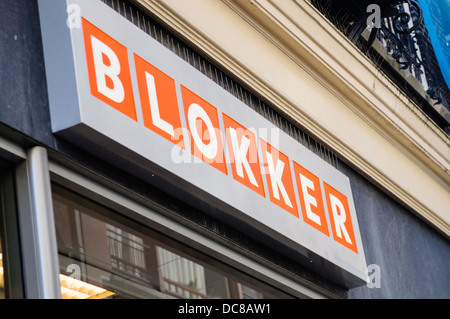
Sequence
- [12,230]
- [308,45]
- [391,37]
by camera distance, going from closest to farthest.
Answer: [12,230] → [308,45] → [391,37]

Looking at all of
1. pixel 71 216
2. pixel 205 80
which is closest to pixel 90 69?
pixel 71 216

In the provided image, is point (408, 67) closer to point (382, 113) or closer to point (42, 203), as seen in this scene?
point (382, 113)

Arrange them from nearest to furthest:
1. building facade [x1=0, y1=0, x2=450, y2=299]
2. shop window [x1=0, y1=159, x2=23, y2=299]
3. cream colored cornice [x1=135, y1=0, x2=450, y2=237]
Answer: shop window [x1=0, y1=159, x2=23, y2=299], building facade [x1=0, y1=0, x2=450, y2=299], cream colored cornice [x1=135, y1=0, x2=450, y2=237]

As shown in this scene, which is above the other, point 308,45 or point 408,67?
point 408,67

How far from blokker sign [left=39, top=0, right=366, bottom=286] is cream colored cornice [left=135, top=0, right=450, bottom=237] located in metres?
0.34

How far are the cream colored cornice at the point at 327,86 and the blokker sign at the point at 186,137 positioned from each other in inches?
13.3

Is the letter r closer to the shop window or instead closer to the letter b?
the letter b

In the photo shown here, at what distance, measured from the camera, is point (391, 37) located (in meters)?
7.02

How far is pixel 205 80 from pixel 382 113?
2.21 m

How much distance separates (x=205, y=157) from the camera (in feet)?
14.4

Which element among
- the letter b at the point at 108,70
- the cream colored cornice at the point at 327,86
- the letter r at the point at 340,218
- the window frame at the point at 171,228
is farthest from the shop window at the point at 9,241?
the letter r at the point at 340,218

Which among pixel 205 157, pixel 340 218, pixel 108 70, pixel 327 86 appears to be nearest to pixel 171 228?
pixel 205 157

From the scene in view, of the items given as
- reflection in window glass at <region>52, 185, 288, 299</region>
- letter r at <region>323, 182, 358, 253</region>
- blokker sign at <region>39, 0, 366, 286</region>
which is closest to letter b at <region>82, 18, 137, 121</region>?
blokker sign at <region>39, 0, 366, 286</region>

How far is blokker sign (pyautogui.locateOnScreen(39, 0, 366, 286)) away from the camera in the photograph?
3.73m
